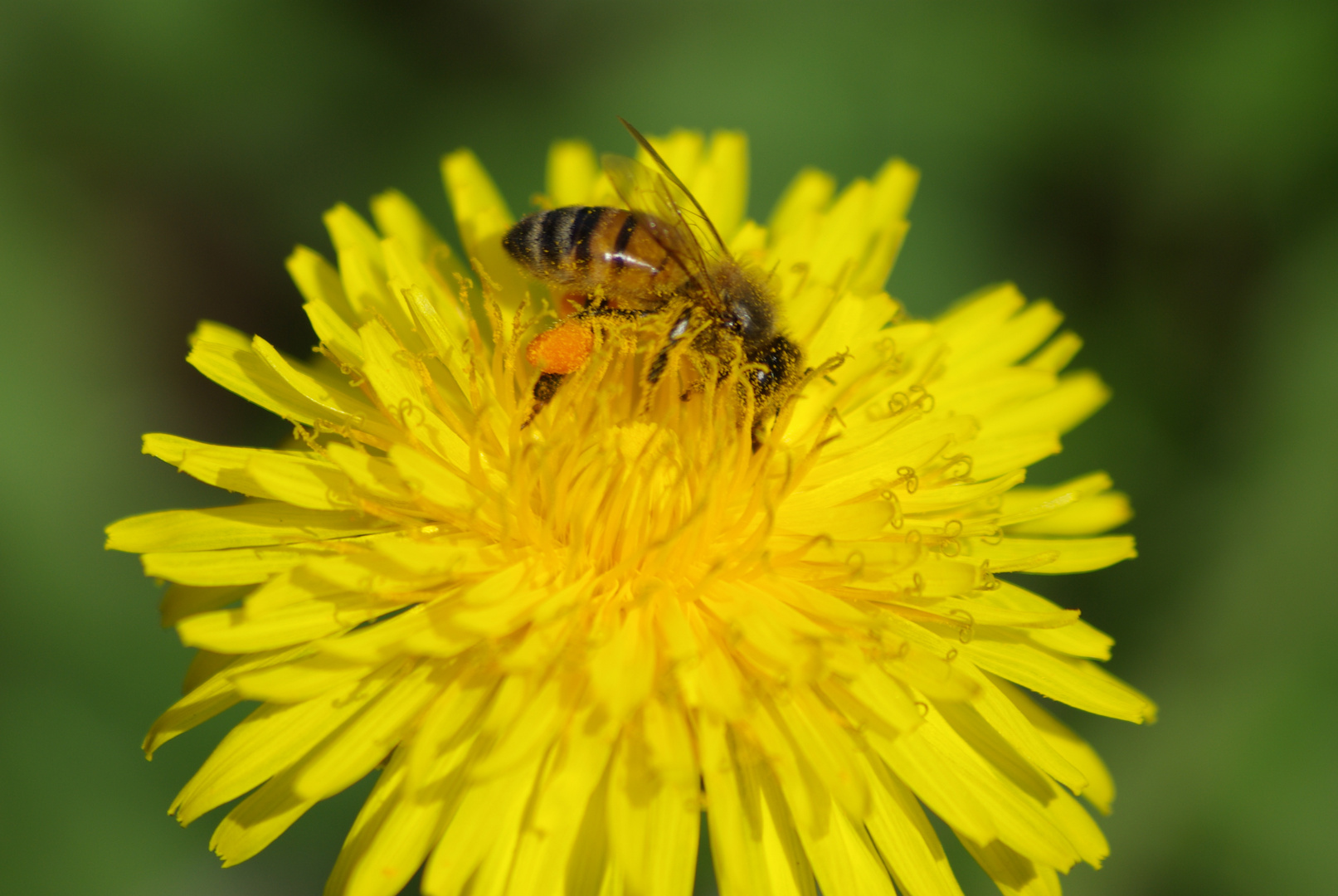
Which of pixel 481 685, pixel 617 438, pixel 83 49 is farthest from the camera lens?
pixel 83 49

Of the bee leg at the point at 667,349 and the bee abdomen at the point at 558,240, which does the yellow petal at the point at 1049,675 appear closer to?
the bee leg at the point at 667,349

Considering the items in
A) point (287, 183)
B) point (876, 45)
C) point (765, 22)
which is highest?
point (287, 183)

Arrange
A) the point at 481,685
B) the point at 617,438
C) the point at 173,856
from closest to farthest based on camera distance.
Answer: the point at 481,685
the point at 617,438
the point at 173,856

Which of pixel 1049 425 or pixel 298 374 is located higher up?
pixel 298 374

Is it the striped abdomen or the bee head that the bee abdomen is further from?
the bee head

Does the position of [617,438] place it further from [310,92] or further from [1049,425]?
[310,92]

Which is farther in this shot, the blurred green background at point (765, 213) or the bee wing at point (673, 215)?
the blurred green background at point (765, 213)

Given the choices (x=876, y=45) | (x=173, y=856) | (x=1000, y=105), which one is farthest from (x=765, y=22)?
(x=173, y=856)

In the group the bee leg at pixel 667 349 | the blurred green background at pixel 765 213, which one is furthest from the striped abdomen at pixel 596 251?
the blurred green background at pixel 765 213
